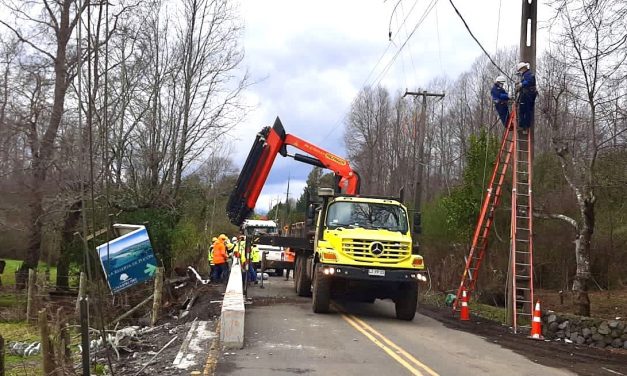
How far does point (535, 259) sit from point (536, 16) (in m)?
10.6

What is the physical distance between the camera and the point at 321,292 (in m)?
14.1

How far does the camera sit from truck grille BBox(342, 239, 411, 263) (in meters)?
13.8

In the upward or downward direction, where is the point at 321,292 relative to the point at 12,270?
upward

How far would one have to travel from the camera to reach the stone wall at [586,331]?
1259 cm

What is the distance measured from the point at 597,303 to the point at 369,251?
344 inches

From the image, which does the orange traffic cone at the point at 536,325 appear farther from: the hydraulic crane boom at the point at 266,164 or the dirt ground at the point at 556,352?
the hydraulic crane boom at the point at 266,164

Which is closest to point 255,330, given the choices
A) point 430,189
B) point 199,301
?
point 199,301

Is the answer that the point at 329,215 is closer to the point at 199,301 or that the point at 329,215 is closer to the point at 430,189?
the point at 199,301

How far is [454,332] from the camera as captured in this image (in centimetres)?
1318

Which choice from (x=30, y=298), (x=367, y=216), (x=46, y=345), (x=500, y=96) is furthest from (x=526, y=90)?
(x=30, y=298)

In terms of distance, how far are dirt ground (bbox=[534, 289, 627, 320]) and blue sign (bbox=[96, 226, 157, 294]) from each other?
11034 millimetres

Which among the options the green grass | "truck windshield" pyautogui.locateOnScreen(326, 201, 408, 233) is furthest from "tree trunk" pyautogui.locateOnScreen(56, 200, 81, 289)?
"truck windshield" pyautogui.locateOnScreen(326, 201, 408, 233)

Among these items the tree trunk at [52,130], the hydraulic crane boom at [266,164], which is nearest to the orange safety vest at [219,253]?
the hydraulic crane boom at [266,164]

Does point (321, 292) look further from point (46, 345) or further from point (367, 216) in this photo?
point (46, 345)
